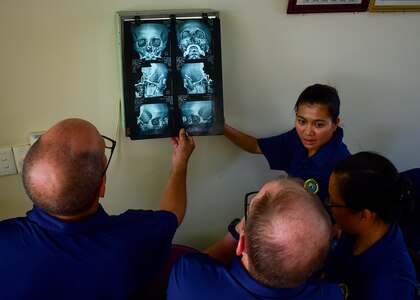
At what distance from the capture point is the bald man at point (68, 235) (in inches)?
36.3

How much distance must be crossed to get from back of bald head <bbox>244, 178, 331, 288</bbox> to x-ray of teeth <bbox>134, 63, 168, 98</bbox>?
678 mm

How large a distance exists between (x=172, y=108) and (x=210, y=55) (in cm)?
23

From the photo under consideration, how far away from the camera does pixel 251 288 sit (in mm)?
871

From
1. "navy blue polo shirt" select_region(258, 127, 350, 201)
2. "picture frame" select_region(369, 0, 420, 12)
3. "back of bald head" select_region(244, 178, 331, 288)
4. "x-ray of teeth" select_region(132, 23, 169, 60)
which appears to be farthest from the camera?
"picture frame" select_region(369, 0, 420, 12)

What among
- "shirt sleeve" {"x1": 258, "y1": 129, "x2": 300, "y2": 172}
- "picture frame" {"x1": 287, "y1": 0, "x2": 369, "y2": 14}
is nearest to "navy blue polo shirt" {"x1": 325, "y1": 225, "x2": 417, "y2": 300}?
"shirt sleeve" {"x1": 258, "y1": 129, "x2": 300, "y2": 172}

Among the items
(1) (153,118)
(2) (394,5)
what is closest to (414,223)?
(2) (394,5)

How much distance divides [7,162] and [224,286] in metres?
0.99

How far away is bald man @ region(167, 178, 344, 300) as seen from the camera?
0.81 metres

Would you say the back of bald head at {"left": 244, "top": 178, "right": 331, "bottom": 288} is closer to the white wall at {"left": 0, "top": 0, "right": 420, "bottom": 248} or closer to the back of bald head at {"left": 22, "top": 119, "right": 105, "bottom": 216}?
the back of bald head at {"left": 22, "top": 119, "right": 105, "bottom": 216}

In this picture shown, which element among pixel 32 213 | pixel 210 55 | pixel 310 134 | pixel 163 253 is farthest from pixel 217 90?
pixel 32 213

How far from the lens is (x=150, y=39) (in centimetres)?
134

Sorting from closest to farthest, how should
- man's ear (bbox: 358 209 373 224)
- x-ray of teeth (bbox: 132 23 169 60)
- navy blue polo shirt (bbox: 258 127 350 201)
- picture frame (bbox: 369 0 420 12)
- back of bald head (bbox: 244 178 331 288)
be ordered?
back of bald head (bbox: 244 178 331 288) → man's ear (bbox: 358 209 373 224) → x-ray of teeth (bbox: 132 23 169 60) → navy blue polo shirt (bbox: 258 127 350 201) → picture frame (bbox: 369 0 420 12)

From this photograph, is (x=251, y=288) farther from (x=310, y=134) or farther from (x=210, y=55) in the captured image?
(x=210, y=55)

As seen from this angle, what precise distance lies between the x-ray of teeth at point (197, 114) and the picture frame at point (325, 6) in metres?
0.49
